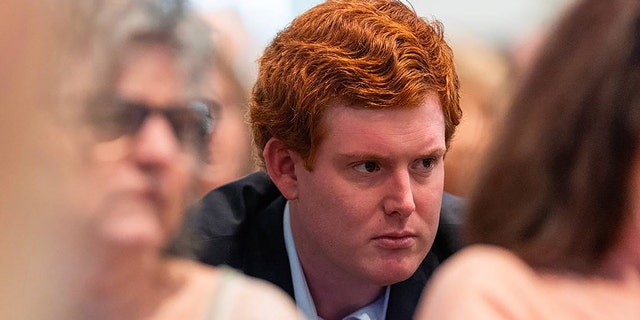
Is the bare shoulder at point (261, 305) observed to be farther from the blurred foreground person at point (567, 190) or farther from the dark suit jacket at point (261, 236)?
the dark suit jacket at point (261, 236)

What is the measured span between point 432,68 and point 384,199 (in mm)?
174

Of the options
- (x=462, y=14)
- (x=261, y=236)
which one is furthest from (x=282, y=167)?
(x=462, y=14)

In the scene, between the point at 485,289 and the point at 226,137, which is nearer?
the point at 485,289

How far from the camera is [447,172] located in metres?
1.11

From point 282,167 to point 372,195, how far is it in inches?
6.9

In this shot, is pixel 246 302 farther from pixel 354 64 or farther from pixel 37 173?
pixel 354 64

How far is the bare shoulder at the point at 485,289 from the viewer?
1.88 ft

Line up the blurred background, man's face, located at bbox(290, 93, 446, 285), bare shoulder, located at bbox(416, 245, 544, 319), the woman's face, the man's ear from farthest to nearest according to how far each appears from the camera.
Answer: the man's ear, man's face, located at bbox(290, 93, 446, 285), the woman's face, the blurred background, bare shoulder, located at bbox(416, 245, 544, 319)

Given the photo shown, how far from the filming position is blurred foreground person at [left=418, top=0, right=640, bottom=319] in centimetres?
58

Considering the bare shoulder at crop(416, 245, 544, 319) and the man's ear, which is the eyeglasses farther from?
the man's ear

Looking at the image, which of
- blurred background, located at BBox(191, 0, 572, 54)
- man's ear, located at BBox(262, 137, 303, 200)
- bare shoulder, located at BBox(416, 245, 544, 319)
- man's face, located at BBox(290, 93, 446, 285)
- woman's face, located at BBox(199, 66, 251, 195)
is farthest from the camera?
man's ear, located at BBox(262, 137, 303, 200)

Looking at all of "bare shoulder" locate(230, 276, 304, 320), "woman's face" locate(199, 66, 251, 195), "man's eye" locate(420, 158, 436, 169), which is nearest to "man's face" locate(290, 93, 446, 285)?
"man's eye" locate(420, 158, 436, 169)

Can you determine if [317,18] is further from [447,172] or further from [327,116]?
[447,172]

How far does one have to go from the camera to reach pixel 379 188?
3.37 feet
